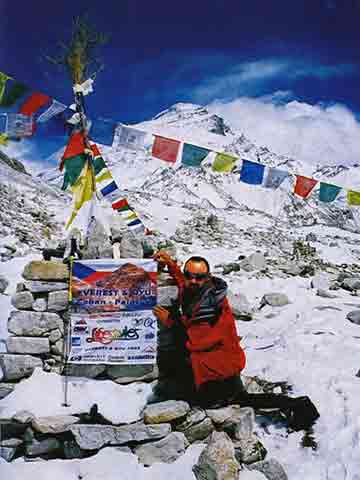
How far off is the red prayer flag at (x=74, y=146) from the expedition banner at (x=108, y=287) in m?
2.54

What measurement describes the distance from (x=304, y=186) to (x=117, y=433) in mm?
5834

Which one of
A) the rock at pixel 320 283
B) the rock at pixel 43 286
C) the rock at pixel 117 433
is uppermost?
the rock at pixel 320 283

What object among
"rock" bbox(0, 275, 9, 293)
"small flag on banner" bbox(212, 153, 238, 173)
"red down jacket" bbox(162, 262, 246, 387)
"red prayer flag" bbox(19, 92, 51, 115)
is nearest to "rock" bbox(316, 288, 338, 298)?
"small flag on banner" bbox(212, 153, 238, 173)

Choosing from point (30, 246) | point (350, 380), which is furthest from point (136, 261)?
point (30, 246)

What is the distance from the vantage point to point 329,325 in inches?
250

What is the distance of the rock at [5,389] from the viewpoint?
182 inches

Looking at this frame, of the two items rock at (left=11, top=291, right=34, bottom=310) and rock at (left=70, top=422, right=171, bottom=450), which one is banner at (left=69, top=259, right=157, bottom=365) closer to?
rock at (left=11, top=291, right=34, bottom=310)

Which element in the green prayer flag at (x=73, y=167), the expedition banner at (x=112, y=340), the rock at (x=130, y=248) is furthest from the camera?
the green prayer flag at (x=73, y=167)

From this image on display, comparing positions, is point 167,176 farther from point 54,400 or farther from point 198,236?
point 54,400

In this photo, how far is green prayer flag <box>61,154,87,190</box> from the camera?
265 inches

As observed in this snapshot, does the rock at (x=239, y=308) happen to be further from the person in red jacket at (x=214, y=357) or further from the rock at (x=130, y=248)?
the person in red jacket at (x=214, y=357)

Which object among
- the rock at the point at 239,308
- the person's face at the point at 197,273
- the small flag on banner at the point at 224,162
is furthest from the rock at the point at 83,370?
the small flag on banner at the point at 224,162

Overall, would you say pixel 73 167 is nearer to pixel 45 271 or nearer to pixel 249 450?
pixel 45 271

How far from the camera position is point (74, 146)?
22.5 feet
